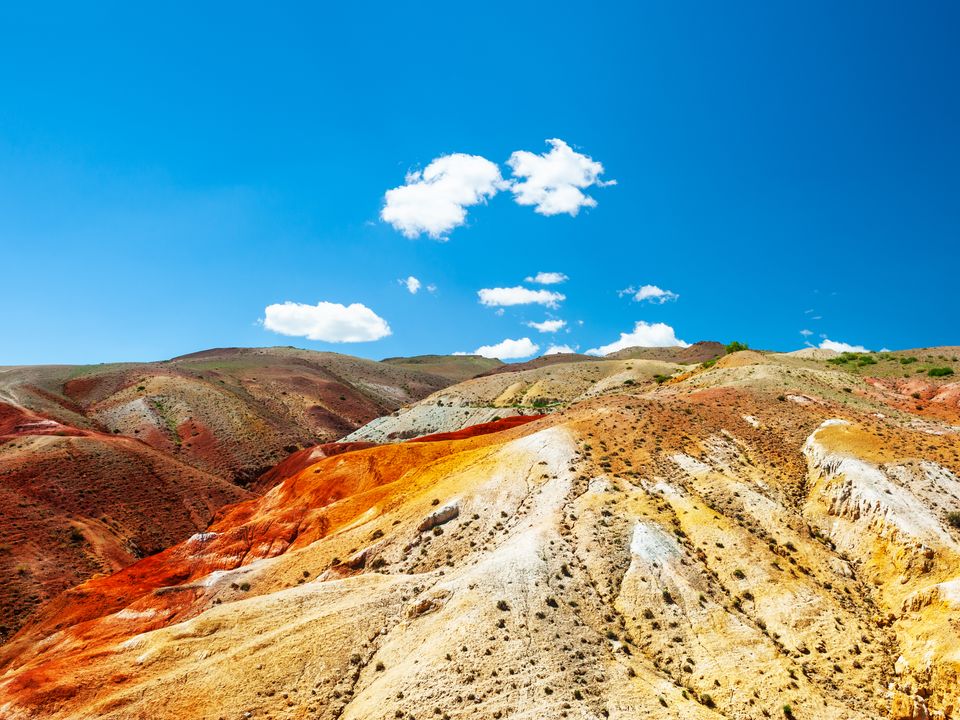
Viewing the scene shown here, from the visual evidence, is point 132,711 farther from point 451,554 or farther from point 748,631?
point 748,631

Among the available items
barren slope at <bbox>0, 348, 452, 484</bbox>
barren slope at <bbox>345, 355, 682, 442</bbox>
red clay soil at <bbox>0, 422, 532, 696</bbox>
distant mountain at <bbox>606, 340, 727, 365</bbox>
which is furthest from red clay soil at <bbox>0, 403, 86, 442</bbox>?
distant mountain at <bbox>606, 340, 727, 365</bbox>

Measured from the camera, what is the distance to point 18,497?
4975 cm

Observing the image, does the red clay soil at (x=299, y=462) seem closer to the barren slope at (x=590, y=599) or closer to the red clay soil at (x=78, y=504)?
the red clay soil at (x=78, y=504)

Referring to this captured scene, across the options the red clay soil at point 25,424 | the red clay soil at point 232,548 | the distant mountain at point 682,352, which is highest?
the distant mountain at point 682,352

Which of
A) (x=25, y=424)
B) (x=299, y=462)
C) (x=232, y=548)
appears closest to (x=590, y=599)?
(x=232, y=548)

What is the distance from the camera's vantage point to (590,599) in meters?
20.5

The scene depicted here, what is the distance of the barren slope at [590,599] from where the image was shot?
1681 cm

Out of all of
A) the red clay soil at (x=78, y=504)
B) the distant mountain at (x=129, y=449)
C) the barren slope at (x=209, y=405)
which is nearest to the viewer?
the red clay soil at (x=78, y=504)

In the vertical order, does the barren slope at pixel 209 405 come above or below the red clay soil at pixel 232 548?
above

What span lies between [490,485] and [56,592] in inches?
1359

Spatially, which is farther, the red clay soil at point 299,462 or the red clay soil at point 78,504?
the red clay soil at point 299,462

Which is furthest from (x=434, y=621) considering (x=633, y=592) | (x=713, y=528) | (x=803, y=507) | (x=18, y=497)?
(x=18, y=497)

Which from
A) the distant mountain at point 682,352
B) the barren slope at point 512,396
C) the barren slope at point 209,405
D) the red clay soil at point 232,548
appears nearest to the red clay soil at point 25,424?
the barren slope at point 209,405

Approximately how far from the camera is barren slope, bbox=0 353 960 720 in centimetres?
1681
